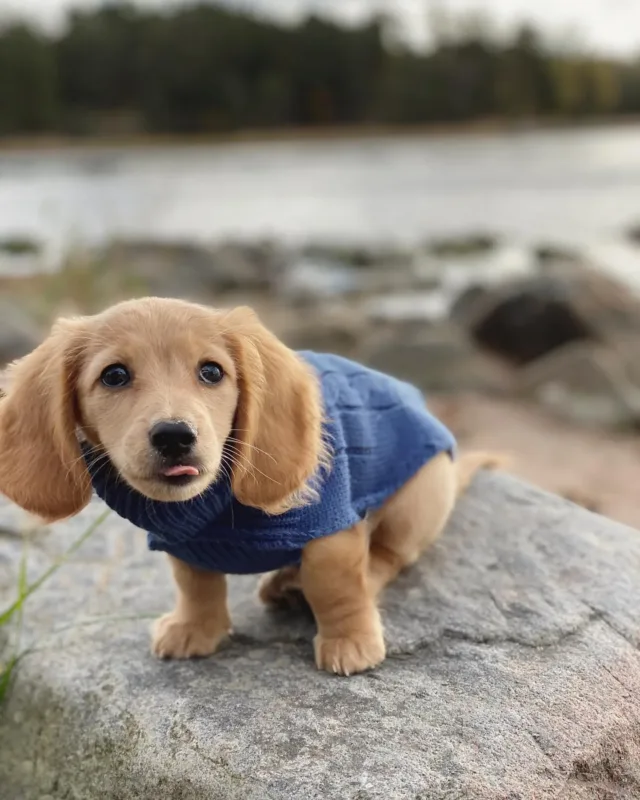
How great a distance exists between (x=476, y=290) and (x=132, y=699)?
30.5 feet

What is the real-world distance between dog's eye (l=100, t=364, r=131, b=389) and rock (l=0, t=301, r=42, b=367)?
5394 mm

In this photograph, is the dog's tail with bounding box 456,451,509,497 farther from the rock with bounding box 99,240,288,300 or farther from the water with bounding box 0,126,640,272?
the rock with bounding box 99,240,288,300

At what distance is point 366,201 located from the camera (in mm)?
27141

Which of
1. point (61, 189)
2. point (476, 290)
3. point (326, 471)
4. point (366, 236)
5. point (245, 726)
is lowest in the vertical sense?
point (61, 189)

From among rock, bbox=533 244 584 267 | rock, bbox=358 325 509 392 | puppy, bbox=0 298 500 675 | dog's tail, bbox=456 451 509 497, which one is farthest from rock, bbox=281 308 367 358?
puppy, bbox=0 298 500 675

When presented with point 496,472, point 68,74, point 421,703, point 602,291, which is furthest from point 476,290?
point 68,74

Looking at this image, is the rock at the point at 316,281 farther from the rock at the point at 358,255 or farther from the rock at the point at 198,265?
the rock at the point at 198,265

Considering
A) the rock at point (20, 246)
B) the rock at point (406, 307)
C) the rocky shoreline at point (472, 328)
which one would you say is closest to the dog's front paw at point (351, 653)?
the rocky shoreline at point (472, 328)

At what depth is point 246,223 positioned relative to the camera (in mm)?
22391

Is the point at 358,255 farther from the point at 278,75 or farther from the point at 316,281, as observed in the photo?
the point at 278,75

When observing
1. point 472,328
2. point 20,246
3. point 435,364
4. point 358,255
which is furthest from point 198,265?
point 435,364

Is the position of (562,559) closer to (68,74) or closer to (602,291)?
(602,291)

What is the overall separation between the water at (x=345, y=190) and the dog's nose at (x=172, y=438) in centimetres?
1006

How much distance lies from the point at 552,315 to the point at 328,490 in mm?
7122
